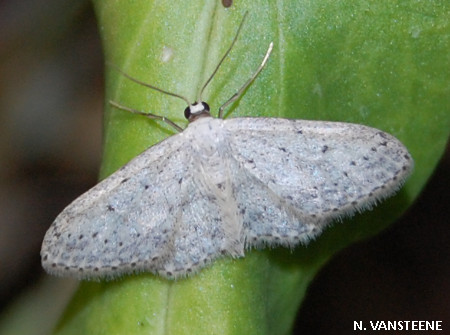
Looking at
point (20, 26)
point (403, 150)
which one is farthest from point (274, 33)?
point (20, 26)

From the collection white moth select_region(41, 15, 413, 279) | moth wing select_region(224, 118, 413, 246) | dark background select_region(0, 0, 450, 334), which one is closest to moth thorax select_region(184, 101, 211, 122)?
white moth select_region(41, 15, 413, 279)

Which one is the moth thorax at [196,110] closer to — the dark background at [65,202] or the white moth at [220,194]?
the white moth at [220,194]

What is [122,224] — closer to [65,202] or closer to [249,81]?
[249,81]

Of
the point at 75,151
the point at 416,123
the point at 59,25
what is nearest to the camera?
the point at 416,123

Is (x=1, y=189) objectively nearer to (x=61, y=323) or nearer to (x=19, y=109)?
(x=19, y=109)

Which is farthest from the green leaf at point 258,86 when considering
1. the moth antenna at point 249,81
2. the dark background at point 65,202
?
the dark background at point 65,202

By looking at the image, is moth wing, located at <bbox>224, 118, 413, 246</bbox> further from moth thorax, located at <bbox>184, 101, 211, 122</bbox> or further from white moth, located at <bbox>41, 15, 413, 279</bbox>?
moth thorax, located at <bbox>184, 101, 211, 122</bbox>

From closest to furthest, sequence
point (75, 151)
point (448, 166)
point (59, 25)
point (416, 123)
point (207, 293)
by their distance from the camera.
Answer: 1. point (207, 293)
2. point (416, 123)
3. point (59, 25)
4. point (448, 166)
5. point (75, 151)
